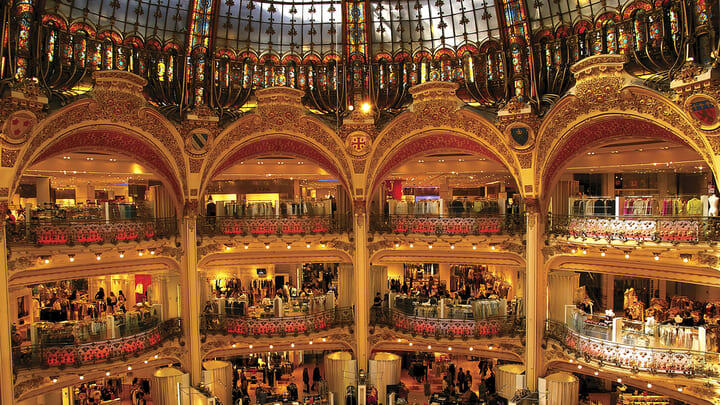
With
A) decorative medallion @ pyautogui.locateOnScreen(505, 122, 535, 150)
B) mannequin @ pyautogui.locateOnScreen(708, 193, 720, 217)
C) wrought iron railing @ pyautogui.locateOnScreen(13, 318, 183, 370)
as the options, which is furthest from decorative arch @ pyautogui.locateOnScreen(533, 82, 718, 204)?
wrought iron railing @ pyautogui.locateOnScreen(13, 318, 183, 370)

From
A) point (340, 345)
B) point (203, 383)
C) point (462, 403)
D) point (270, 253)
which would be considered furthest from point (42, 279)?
point (462, 403)

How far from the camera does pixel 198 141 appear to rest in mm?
22078

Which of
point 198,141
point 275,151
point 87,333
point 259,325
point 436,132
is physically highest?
point 436,132

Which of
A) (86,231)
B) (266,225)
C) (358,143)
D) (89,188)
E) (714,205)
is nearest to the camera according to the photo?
(714,205)

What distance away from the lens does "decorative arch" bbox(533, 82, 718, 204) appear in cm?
1714

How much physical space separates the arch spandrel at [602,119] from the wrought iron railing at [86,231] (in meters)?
15.4

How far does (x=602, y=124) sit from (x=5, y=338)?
845 inches

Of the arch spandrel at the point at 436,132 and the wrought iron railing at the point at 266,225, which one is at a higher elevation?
the arch spandrel at the point at 436,132

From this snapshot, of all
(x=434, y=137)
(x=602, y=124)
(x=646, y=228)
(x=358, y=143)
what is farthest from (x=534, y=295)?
(x=358, y=143)

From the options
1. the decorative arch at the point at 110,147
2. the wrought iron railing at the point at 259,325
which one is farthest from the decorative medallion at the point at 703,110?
the decorative arch at the point at 110,147

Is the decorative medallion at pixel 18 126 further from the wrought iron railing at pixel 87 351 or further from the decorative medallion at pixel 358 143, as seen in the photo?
the decorative medallion at pixel 358 143

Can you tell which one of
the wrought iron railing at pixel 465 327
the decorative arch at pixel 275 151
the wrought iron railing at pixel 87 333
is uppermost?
the decorative arch at pixel 275 151

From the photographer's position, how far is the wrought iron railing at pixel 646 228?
16.6 meters

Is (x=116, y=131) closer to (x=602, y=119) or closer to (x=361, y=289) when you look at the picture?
(x=361, y=289)
